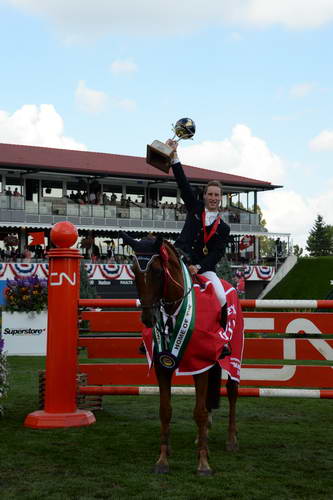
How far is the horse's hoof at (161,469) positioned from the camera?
574 centimetres

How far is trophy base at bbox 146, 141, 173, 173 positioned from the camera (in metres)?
6.56

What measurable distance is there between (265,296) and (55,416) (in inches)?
1485

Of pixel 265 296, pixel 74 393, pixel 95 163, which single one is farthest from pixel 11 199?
pixel 74 393

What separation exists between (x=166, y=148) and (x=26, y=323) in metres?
10.3

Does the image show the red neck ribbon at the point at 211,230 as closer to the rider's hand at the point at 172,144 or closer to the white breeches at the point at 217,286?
the white breeches at the point at 217,286

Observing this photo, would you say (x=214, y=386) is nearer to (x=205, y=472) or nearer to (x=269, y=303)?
(x=269, y=303)

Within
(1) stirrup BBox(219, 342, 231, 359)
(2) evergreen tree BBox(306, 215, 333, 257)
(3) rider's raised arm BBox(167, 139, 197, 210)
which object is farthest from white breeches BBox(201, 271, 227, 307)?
(2) evergreen tree BBox(306, 215, 333, 257)

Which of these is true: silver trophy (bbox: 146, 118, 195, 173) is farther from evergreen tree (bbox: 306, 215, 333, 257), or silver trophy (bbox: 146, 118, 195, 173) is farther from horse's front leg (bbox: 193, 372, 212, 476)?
evergreen tree (bbox: 306, 215, 333, 257)

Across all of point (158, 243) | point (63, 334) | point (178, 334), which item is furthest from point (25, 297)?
point (158, 243)

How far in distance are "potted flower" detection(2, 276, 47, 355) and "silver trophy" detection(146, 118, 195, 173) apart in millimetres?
9886

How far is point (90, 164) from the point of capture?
1959 inches

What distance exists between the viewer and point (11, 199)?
4384cm

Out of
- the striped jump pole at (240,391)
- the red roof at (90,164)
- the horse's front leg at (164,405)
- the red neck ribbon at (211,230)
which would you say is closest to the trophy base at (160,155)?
the red neck ribbon at (211,230)

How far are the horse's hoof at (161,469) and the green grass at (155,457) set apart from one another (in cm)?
8
